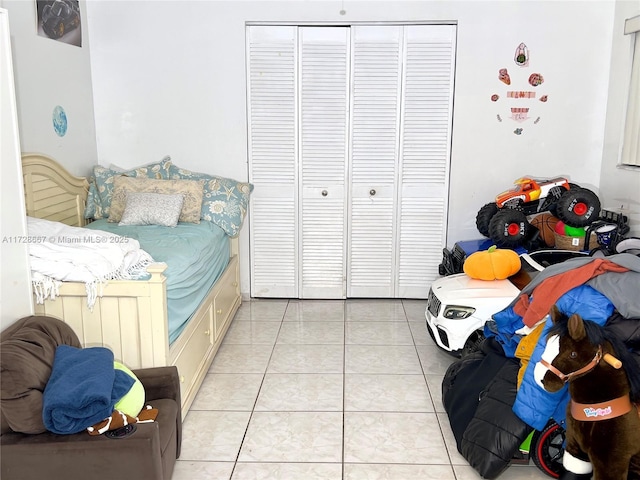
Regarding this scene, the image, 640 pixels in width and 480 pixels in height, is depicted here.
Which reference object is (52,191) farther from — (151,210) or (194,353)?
(194,353)

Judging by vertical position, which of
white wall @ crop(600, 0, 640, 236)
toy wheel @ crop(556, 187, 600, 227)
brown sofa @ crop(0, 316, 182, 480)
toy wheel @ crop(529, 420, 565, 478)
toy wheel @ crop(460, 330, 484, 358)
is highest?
white wall @ crop(600, 0, 640, 236)

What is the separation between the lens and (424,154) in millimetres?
4414

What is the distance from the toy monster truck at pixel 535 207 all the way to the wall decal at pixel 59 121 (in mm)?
2848

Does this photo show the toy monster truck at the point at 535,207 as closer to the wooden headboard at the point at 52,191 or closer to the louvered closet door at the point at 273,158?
the louvered closet door at the point at 273,158

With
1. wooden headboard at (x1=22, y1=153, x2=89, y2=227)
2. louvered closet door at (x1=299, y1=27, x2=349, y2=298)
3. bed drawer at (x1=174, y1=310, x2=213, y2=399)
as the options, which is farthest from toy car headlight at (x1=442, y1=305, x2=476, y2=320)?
wooden headboard at (x1=22, y1=153, x2=89, y2=227)

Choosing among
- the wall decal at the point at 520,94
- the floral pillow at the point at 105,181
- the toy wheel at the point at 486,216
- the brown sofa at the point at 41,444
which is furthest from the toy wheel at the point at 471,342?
the floral pillow at the point at 105,181

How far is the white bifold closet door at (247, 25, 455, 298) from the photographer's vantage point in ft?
14.1

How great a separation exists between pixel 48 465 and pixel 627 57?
409 cm

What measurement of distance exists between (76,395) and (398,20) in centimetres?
343

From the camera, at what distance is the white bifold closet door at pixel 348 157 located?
4.30m

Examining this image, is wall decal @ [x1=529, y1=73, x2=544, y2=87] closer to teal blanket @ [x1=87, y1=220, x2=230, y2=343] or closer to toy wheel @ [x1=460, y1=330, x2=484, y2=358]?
toy wheel @ [x1=460, y1=330, x2=484, y2=358]

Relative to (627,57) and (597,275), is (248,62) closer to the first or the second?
(627,57)

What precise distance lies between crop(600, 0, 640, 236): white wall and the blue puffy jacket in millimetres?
1822

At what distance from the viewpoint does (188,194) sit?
4012mm
